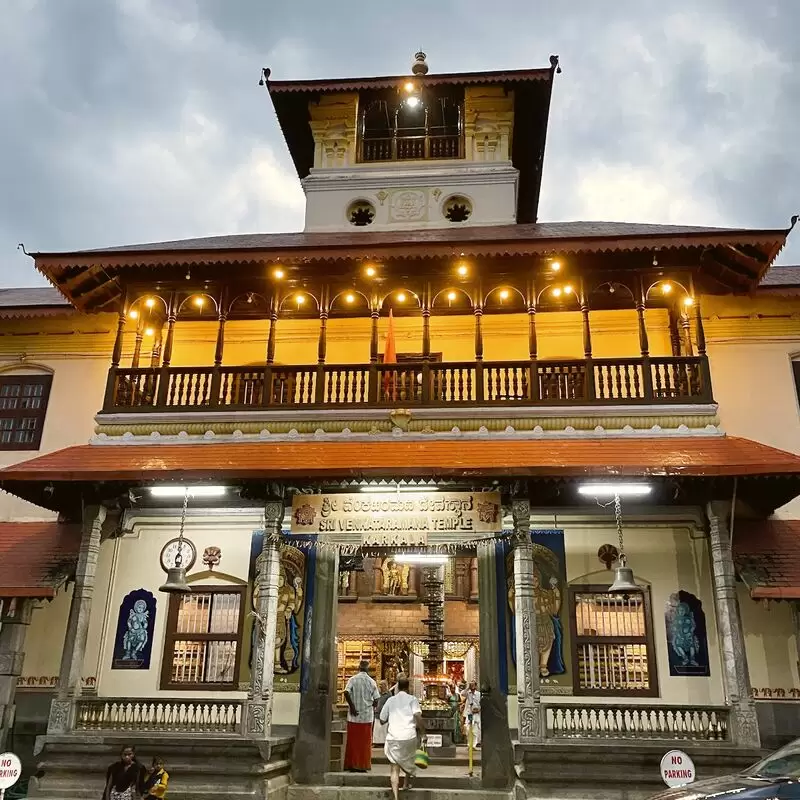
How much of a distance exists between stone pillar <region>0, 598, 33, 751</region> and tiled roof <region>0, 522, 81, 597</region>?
0.46 m

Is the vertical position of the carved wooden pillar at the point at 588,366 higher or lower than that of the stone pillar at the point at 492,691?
higher

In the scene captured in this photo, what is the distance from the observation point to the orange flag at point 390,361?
14.1m

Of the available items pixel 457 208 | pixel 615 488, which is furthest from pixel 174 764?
pixel 457 208

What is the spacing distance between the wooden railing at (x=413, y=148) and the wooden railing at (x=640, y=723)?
13.4 metres

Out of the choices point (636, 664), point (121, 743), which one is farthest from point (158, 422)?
point (636, 664)

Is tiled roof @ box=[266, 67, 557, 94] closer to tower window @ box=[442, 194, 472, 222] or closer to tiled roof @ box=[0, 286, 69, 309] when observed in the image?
tower window @ box=[442, 194, 472, 222]

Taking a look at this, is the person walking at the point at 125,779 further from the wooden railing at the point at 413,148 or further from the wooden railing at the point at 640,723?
the wooden railing at the point at 413,148

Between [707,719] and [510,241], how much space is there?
26.6ft

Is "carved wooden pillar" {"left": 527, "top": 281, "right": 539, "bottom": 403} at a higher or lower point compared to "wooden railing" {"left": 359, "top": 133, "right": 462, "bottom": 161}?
lower

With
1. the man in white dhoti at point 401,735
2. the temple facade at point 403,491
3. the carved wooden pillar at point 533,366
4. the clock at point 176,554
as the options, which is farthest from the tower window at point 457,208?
the man in white dhoti at point 401,735

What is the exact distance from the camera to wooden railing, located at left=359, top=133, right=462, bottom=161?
1939 cm

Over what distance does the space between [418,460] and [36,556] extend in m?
6.98

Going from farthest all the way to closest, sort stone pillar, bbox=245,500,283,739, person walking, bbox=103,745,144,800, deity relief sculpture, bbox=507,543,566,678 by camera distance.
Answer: deity relief sculpture, bbox=507,543,566,678
stone pillar, bbox=245,500,283,739
person walking, bbox=103,745,144,800

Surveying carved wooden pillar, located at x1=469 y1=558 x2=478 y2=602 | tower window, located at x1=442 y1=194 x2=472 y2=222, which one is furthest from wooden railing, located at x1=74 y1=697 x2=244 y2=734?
carved wooden pillar, located at x1=469 y1=558 x2=478 y2=602
